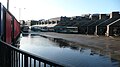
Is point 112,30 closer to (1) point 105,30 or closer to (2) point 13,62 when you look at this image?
(1) point 105,30

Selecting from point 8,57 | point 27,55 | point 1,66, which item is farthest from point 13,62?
point 27,55

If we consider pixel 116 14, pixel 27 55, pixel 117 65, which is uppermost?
pixel 116 14

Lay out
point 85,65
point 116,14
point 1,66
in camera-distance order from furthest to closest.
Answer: point 116,14 → point 85,65 → point 1,66

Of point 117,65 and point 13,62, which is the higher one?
point 13,62

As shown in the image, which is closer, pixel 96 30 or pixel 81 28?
pixel 96 30

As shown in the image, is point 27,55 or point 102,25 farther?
point 102,25

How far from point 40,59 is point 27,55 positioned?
27.7 inches

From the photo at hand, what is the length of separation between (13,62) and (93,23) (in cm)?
6994

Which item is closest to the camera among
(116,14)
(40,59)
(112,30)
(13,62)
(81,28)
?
(40,59)

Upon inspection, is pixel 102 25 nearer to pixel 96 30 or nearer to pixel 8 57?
pixel 96 30

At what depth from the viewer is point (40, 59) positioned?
3920 millimetres

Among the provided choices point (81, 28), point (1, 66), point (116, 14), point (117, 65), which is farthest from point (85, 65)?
point (81, 28)

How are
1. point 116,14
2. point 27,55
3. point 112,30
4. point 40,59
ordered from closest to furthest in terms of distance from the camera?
point 40,59 < point 27,55 < point 112,30 < point 116,14

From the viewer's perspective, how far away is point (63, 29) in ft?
321
